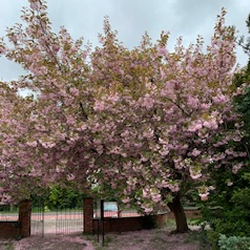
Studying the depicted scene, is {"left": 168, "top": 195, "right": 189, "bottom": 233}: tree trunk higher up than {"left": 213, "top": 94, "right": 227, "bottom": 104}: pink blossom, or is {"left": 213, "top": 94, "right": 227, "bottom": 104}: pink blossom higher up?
{"left": 213, "top": 94, "right": 227, "bottom": 104}: pink blossom

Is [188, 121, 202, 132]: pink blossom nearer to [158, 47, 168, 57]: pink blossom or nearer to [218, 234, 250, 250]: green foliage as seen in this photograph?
[158, 47, 168, 57]: pink blossom

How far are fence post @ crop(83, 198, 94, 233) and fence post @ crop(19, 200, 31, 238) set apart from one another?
1.75 meters

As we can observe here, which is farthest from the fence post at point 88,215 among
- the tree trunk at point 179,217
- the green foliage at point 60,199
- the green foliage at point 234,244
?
the green foliage at point 234,244

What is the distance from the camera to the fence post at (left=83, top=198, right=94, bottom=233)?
9.89 m

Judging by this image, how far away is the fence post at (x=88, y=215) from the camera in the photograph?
9.89 meters

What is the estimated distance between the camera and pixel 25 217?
9.61 metres

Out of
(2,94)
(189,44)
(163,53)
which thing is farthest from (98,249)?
(189,44)

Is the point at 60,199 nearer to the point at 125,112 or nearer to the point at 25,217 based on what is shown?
the point at 25,217

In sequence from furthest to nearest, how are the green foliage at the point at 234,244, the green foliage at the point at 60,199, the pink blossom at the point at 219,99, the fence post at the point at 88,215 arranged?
the green foliage at the point at 60,199, the fence post at the point at 88,215, the pink blossom at the point at 219,99, the green foliage at the point at 234,244

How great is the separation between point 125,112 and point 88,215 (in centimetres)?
511

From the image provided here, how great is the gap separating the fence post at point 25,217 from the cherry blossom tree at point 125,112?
10.0 ft

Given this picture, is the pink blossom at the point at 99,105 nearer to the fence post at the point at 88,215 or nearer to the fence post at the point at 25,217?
the fence post at the point at 88,215

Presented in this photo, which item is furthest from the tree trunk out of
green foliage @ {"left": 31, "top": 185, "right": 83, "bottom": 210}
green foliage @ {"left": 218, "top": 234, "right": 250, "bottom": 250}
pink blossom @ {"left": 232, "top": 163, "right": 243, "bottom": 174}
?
green foliage @ {"left": 31, "top": 185, "right": 83, "bottom": 210}

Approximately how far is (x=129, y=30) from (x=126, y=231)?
6641 millimetres
